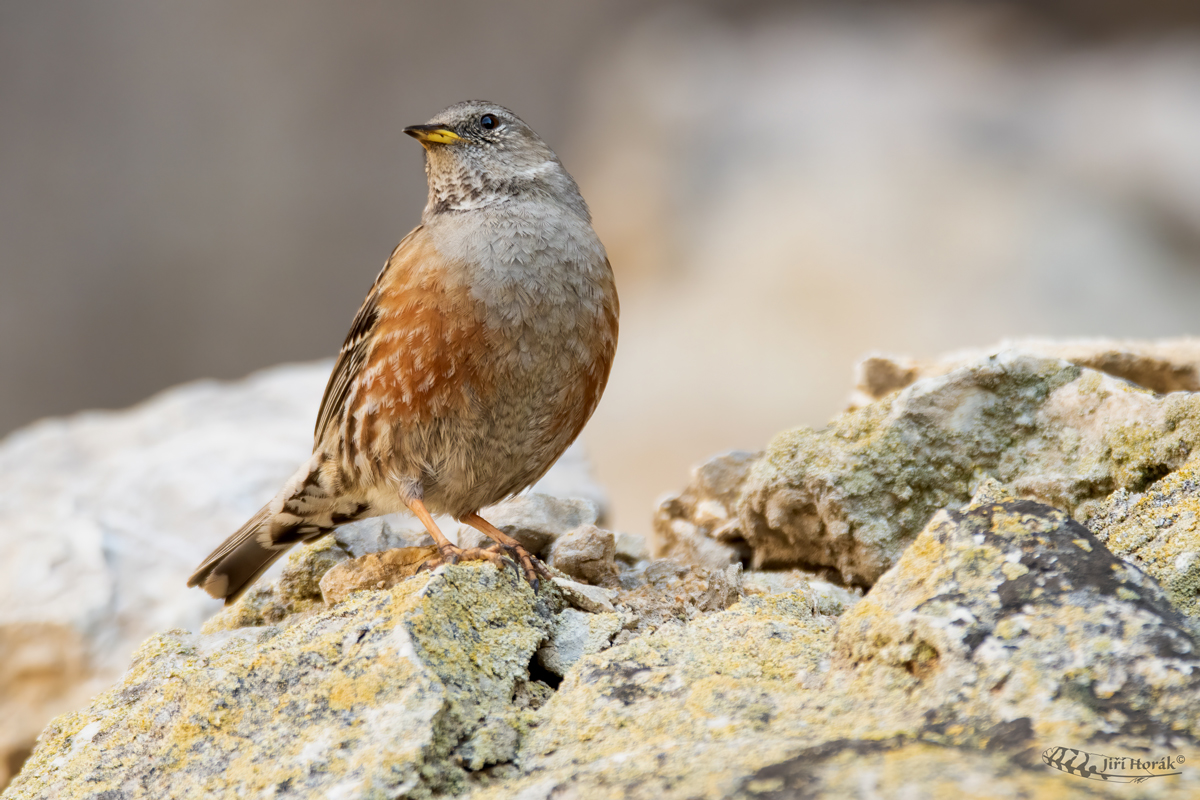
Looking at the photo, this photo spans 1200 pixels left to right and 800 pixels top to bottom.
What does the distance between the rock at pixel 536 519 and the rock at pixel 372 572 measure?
12.0 inches

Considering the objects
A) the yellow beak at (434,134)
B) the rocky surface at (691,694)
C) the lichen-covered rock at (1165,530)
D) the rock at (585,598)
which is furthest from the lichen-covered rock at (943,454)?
the yellow beak at (434,134)

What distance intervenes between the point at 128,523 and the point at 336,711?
12.7 ft

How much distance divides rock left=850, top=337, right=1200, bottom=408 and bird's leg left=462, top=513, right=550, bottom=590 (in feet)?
5.14

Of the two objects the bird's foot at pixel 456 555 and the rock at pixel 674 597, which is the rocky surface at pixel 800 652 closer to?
the rock at pixel 674 597

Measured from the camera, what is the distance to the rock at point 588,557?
3.25 metres

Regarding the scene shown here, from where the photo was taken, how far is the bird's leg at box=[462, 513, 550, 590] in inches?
112

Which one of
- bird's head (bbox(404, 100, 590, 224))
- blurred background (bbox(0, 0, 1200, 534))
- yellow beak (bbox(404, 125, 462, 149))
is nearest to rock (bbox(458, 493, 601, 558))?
bird's head (bbox(404, 100, 590, 224))

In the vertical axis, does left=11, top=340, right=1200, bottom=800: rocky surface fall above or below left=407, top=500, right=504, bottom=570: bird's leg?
below

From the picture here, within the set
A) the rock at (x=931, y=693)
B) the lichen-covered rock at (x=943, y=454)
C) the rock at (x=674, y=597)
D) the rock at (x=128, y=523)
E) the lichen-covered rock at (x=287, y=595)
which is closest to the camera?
the rock at (x=931, y=693)

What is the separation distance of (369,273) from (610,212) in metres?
3.60

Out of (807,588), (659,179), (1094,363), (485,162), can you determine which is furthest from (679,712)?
(659,179)

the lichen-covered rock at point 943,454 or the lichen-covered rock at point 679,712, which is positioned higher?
the lichen-covered rock at point 943,454

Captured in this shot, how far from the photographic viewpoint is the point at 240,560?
13.0 ft

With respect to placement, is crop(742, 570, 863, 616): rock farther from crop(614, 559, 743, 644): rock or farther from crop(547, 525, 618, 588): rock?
crop(547, 525, 618, 588): rock
